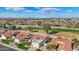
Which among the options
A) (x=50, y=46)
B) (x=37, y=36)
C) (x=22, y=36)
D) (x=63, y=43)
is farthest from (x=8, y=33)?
(x=63, y=43)

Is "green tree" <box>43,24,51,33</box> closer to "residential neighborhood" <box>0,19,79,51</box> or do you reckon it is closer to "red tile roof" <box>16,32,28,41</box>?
"residential neighborhood" <box>0,19,79,51</box>

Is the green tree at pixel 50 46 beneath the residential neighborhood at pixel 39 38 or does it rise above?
beneath

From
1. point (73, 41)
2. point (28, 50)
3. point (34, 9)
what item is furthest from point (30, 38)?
point (73, 41)

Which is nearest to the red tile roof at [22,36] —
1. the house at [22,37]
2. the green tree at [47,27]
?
the house at [22,37]

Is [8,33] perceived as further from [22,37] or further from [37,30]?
[37,30]

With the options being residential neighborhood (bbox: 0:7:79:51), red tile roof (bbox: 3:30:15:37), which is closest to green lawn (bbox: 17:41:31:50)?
residential neighborhood (bbox: 0:7:79:51)

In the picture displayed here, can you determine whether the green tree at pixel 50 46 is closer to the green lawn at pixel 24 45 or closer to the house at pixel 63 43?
the house at pixel 63 43
